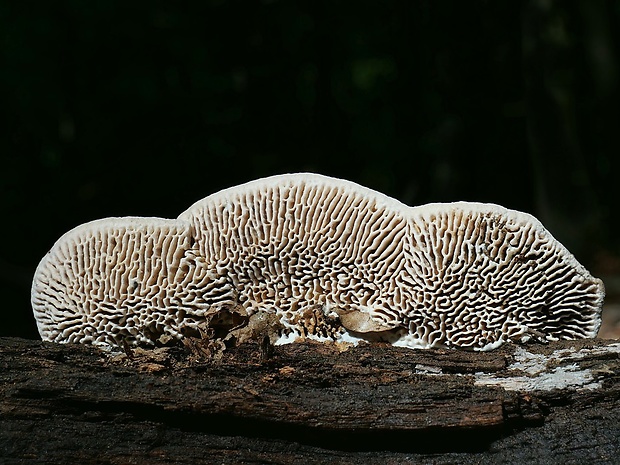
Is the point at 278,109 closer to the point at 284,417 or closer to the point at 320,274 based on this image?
the point at 320,274

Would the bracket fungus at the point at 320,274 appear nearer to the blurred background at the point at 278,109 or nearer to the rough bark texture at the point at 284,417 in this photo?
the rough bark texture at the point at 284,417

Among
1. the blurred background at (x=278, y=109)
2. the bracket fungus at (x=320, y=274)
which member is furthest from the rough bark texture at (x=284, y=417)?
the blurred background at (x=278, y=109)

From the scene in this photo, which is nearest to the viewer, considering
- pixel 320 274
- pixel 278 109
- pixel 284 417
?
pixel 284 417

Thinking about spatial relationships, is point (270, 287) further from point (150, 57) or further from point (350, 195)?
point (150, 57)

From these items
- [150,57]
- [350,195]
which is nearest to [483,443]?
[350,195]

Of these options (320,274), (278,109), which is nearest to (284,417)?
(320,274)

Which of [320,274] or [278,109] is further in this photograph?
[278,109]
